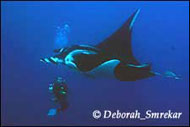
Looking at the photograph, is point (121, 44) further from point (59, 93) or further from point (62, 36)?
point (59, 93)

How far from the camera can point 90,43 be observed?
265 cm

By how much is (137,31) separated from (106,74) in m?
0.47

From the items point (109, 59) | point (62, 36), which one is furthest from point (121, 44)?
point (62, 36)

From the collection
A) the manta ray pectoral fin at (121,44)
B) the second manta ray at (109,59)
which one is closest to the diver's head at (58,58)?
the second manta ray at (109,59)

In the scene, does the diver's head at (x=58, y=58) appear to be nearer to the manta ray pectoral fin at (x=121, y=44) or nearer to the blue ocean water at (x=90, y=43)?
the blue ocean water at (x=90, y=43)

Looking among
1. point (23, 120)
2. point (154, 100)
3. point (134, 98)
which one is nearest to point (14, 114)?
point (23, 120)

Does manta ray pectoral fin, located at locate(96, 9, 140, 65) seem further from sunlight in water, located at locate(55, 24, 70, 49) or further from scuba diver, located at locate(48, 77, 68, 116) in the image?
scuba diver, located at locate(48, 77, 68, 116)

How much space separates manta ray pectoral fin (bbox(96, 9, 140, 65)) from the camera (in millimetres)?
2660

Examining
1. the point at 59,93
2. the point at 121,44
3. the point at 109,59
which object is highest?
the point at 121,44

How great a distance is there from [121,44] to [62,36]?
1.75ft

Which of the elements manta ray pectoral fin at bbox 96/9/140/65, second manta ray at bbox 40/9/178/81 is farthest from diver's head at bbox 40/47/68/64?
manta ray pectoral fin at bbox 96/9/140/65

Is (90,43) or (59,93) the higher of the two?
(90,43)

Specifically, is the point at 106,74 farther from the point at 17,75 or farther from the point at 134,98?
the point at 17,75

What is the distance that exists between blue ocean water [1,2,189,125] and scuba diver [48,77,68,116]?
45 mm
